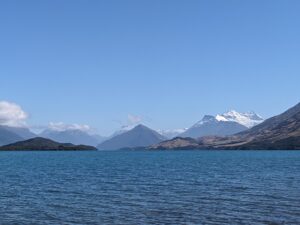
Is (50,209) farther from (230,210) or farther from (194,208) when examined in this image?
(230,210)

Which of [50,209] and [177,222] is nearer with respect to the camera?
[177,222]

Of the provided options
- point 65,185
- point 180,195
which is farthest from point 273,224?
point 65,185

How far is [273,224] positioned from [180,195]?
24.0 meters

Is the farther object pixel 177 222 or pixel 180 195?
pixel 180 195

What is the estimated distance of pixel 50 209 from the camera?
5603 centimetres

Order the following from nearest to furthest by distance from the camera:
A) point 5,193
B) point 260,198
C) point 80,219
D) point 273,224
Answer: point 273,224 → point 80,219 → point 260,198 → point 5,193

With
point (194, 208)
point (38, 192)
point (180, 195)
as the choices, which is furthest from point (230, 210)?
point (38, 192)

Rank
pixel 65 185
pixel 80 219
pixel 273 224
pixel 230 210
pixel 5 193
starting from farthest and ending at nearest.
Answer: pixel 65 185 → pixel 5 193 → pixel 230 210 → pixel 80 219 → pixel 273 224

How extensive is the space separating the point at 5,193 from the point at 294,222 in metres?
45.8

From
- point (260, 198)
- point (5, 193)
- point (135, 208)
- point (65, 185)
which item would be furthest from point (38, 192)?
point (260, 198)

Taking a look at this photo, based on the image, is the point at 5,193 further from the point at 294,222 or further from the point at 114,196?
the point at 294,222

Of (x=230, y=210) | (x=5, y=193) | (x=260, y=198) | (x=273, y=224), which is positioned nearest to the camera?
(x=273, y=224)

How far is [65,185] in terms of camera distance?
86438 millimetres

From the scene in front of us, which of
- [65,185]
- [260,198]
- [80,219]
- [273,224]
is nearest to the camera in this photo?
[273,224]
